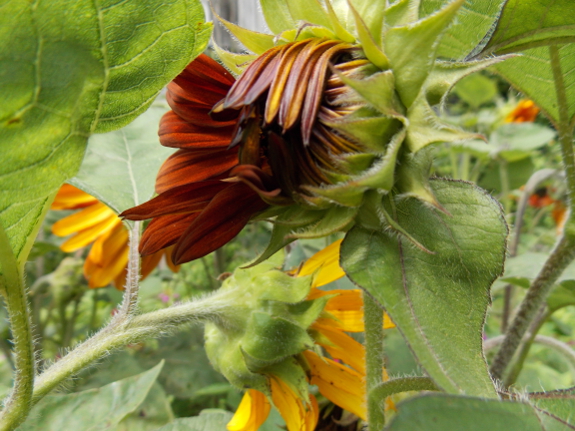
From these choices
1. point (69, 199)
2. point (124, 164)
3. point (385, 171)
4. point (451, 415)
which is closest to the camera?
point (451, 415)

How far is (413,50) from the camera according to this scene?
0.39 m

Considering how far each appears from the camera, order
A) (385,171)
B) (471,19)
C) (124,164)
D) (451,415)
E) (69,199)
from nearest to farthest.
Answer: (451,415)
(385,171)
(471,19)
(124,164)
(69,199)

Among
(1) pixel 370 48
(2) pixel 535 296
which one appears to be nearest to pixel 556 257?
(2) pixel 535 296

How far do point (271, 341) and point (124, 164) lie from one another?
425 millimetres

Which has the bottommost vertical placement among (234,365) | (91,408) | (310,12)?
(91,408)

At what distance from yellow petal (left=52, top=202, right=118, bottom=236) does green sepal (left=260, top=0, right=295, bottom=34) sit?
0.57 meters

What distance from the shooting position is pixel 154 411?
0.87 meters

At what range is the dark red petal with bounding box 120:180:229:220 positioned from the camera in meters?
0.43

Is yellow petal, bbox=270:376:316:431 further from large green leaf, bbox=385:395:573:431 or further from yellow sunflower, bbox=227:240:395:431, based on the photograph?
large green leaf, bbox=385:395:573:431

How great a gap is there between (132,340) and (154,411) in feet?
1.38

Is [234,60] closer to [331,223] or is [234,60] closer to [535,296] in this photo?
[331,223]

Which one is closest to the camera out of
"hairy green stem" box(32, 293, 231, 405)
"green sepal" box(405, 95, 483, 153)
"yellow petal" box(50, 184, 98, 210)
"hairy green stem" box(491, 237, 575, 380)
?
"green sepal" box(405, 95, 483, 153)

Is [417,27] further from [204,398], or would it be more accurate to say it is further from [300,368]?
[204,398]

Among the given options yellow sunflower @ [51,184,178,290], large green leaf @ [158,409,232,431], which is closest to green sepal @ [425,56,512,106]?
large green leaf @ [158,409,232,431]
